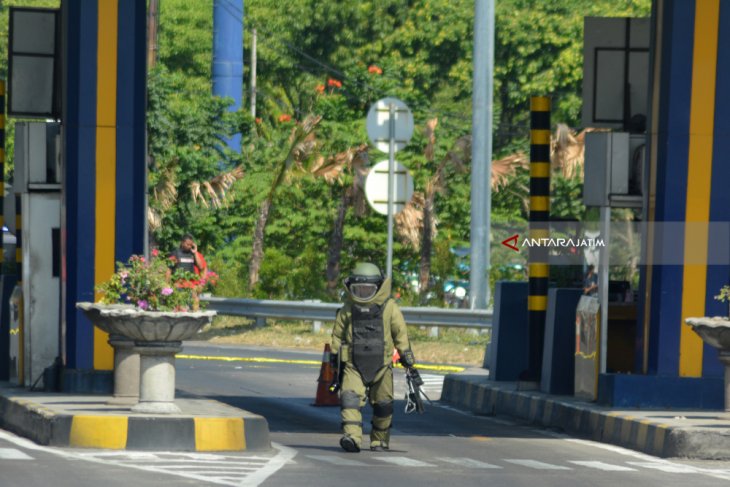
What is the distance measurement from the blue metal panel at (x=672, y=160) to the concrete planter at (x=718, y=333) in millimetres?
1631

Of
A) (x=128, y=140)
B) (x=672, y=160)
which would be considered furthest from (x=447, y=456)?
(x=128, y=140)

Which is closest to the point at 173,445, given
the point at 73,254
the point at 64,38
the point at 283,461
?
the point at 283,461

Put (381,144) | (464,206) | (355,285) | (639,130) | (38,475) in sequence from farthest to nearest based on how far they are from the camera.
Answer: (464,206) → (381,144) → (639,130) → (355,285) → (38,475)

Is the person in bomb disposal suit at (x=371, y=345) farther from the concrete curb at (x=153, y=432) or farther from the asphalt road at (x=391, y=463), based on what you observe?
the concrete curb at (x=153, y=432)

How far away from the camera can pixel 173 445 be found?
15031mm

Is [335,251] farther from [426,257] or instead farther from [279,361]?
[279,361]

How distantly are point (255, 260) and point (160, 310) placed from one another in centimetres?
2236

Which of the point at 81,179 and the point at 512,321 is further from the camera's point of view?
the point at 512,321

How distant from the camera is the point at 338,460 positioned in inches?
588

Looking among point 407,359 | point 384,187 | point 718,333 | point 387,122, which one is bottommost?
point 407,359

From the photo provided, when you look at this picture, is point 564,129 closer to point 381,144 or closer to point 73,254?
point 381,144

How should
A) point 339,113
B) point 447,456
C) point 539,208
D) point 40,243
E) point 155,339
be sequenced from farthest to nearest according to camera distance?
1. point 339,113
2. point 539,208
3. point 40,243
4. point 447,456
5. point 155,339

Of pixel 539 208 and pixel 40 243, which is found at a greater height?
pixel 539 208

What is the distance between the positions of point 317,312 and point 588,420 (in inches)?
576
